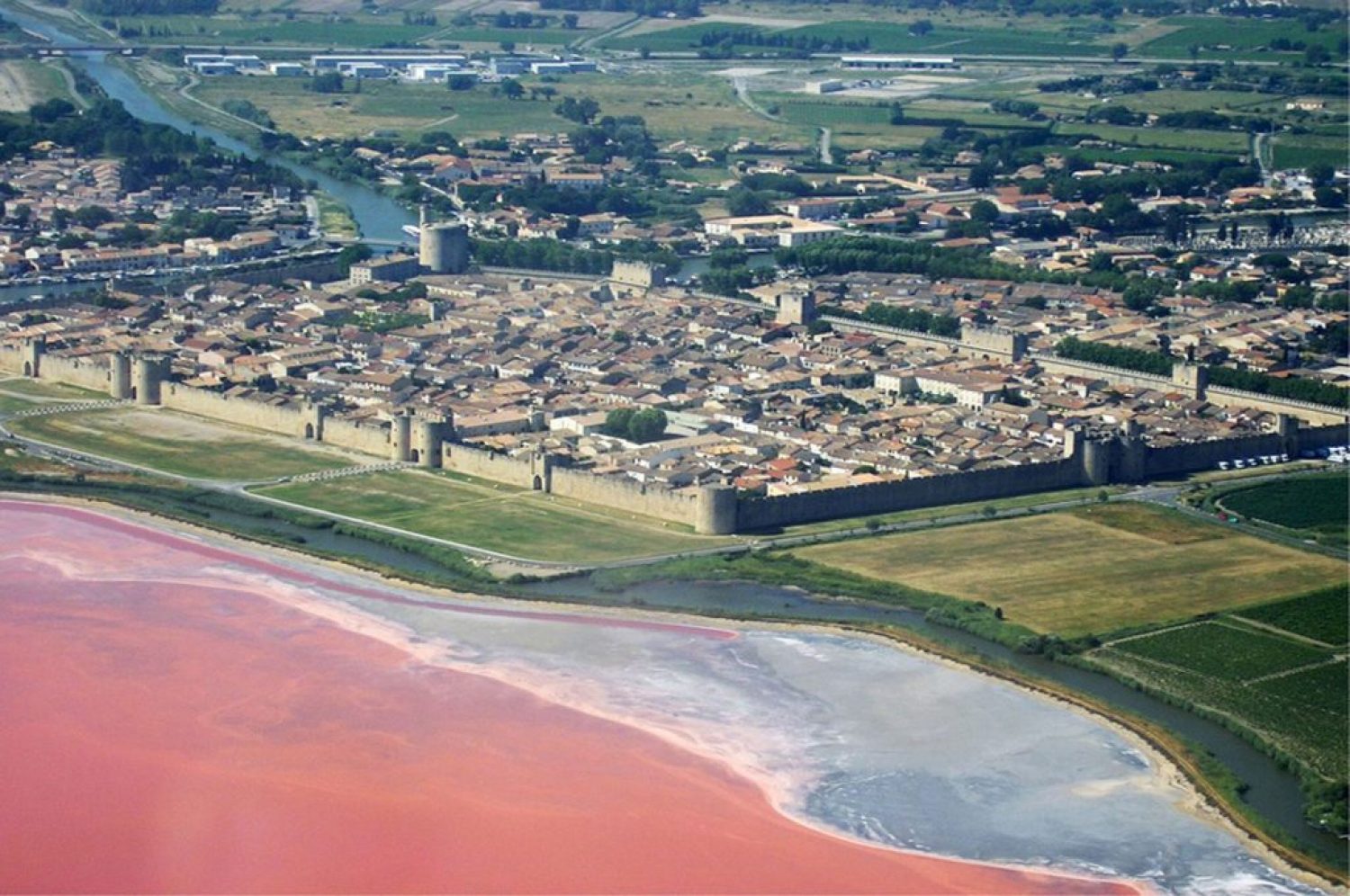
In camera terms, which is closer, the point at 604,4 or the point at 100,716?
the point at 100,716

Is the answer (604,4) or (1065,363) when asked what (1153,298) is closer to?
(1065,363)

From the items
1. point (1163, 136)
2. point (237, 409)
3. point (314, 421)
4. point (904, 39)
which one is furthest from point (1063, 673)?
point (904, 39)

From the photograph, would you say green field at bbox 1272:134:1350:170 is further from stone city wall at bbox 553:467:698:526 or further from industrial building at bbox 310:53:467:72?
stone city wall at bbox 553:467:698:526

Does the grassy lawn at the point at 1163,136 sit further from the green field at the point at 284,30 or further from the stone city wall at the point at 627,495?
the stone city wall at the point at 627,495

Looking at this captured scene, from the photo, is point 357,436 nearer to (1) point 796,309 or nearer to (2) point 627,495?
(2) point 627,495

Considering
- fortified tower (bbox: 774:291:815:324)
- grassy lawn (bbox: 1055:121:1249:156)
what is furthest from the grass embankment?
grassy lawn (bbox: 1055:121:1249:156)

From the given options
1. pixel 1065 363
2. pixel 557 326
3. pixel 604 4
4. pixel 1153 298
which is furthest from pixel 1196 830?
pixel 604 4
